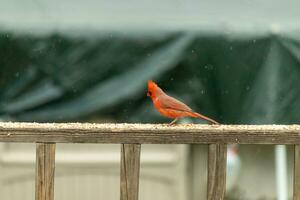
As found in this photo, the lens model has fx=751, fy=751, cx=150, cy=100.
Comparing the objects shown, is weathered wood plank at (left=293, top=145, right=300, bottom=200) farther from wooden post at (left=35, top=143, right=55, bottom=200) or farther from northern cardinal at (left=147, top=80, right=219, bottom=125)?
wooden post at (left=35, top=143, right=55, bottom=200)

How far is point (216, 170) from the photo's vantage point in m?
2.10

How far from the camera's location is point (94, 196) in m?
4.90

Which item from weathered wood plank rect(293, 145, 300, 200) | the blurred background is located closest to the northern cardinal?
weathered wood plank rect(293, 145, 300, 200)

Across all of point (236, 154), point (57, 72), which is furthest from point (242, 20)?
point (236, 154)

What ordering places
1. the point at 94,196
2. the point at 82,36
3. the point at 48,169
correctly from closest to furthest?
the point at 48,169 < the point at 82,36 < the point at 94,196

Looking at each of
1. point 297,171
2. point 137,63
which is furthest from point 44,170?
point 137,63

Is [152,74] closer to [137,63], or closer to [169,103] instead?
[137,63]

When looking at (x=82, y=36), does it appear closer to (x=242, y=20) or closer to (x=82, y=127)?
(x=242, y=20)

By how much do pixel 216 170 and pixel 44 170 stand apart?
0.48 meters

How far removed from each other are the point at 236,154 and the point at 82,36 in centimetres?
222

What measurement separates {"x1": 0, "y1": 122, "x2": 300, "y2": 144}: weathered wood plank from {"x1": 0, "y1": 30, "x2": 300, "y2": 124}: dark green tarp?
3.11 feet

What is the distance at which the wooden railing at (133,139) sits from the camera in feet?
6.77

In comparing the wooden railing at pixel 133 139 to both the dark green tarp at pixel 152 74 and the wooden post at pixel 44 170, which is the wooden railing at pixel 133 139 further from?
the dark green tarp at pixel 152 74

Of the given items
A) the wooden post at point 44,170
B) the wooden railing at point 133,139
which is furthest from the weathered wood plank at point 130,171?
the wooden post at point 44,170
